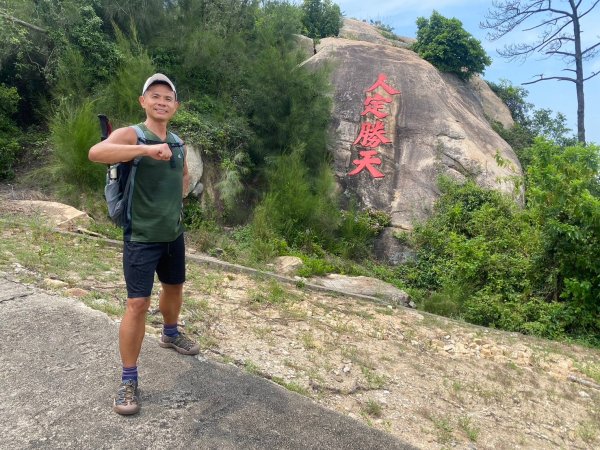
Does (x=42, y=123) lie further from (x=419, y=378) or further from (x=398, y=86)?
(x=419, y=378)

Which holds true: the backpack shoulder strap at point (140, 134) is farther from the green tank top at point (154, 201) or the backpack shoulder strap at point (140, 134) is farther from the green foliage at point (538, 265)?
the green foliage at point (538, 265)

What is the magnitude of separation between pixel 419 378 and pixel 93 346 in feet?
8.05

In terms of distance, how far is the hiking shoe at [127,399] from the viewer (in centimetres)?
243

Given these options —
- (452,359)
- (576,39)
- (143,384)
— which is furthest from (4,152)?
(576,39)

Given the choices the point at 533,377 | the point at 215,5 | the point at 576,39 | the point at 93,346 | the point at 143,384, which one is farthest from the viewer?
the point at 576,39

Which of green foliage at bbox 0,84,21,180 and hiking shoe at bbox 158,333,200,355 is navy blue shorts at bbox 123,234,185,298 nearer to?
hiking shoe at bbox 158,333,200,355

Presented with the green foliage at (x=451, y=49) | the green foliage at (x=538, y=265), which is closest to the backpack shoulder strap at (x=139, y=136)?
the green foliage at (x=538, y=265)

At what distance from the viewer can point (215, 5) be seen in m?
11.3

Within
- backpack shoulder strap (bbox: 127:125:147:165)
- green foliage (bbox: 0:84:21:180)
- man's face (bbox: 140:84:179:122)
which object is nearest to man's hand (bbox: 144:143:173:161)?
backpack shoulder strap (bbox: 127:125:147:165)

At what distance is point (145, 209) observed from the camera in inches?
102

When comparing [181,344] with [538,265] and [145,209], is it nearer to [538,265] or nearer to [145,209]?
[145,209]

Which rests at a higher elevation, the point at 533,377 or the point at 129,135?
the point at 129,135

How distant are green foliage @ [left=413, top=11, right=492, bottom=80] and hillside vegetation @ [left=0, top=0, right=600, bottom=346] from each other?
16.0 feet

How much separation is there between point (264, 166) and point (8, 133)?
4886mm
